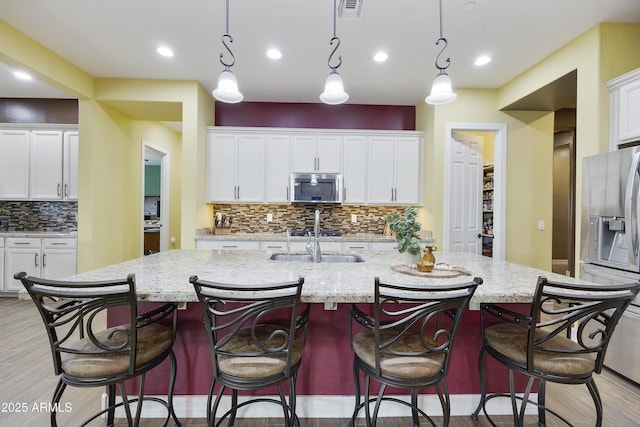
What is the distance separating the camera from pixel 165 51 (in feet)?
10.3

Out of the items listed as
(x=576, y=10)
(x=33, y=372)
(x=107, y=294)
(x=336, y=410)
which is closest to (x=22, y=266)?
(x=33, y=372)

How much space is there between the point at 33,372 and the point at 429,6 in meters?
4.35

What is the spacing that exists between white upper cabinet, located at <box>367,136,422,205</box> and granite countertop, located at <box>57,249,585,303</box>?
2111 millimetres

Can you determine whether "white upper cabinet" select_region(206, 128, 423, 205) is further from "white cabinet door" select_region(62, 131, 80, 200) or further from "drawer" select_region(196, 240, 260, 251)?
"white cabinet door" select_region(62, 131, 80, 200)

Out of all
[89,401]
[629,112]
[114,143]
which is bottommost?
[89,401]

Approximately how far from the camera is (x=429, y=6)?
243 cm

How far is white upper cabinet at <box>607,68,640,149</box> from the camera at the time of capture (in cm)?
237

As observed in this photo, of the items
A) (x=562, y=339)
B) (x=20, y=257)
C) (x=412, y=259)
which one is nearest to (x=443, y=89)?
(x=412, y=259)

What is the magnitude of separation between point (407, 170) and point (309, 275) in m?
3.21

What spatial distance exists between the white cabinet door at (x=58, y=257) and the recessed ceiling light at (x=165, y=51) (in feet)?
9.26

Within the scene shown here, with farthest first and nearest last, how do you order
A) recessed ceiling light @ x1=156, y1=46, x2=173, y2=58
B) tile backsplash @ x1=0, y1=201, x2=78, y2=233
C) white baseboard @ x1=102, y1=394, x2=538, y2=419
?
tile backsplash @ x1=0, y1=201, x2=78, y2=233 → recessed ceiling light @ x1=156, y1=46, x2=173, y2=58 → white baseboard @ x1=102, y1=394, x2=538, y2=419

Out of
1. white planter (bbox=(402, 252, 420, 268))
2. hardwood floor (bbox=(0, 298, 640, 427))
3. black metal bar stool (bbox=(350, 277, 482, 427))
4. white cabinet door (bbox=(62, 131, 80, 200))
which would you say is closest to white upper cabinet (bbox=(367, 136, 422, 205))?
white planter (bbox=(402, 252, 420, 268))

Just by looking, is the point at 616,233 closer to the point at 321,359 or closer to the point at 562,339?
Result: the point at 562,339

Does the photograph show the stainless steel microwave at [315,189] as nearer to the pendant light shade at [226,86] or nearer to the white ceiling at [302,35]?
the white ceiling at [302,35]
